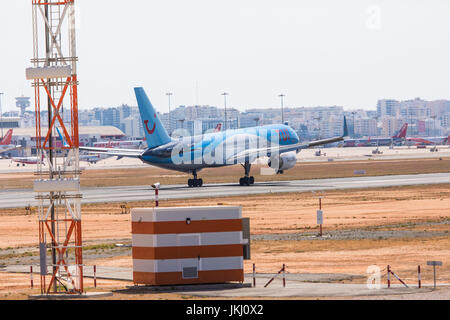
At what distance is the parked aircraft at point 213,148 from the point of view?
3986 inches

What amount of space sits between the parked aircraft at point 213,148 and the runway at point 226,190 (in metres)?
2.83

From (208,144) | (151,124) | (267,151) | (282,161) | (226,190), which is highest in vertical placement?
(151,124)

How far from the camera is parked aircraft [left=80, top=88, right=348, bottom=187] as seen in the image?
101 m

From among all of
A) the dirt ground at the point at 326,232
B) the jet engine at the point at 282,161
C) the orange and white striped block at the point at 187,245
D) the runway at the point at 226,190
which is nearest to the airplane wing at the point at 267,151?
the jet engine at the point at 282,161

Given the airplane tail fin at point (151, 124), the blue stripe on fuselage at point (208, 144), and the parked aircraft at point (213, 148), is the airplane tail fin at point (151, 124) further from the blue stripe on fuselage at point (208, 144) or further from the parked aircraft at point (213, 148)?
the blue stripe on fuselage at point (208, 144)

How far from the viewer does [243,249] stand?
4016 centimetres

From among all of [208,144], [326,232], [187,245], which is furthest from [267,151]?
[187,245]

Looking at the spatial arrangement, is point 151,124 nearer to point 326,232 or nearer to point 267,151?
point 267,151

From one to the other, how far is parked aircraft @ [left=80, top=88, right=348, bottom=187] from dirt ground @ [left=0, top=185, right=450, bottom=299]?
14394mm

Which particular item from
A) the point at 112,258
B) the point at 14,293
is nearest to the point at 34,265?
the point at 112,258

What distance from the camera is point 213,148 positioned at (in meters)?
106

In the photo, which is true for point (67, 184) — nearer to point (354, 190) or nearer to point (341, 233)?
point (341, 233)

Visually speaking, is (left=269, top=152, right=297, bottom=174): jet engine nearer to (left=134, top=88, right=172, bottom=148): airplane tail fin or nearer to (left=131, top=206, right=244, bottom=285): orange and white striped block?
(left=134, top=88, right=172, bottom=148): airplane tail fin

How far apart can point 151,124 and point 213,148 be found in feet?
28.7
